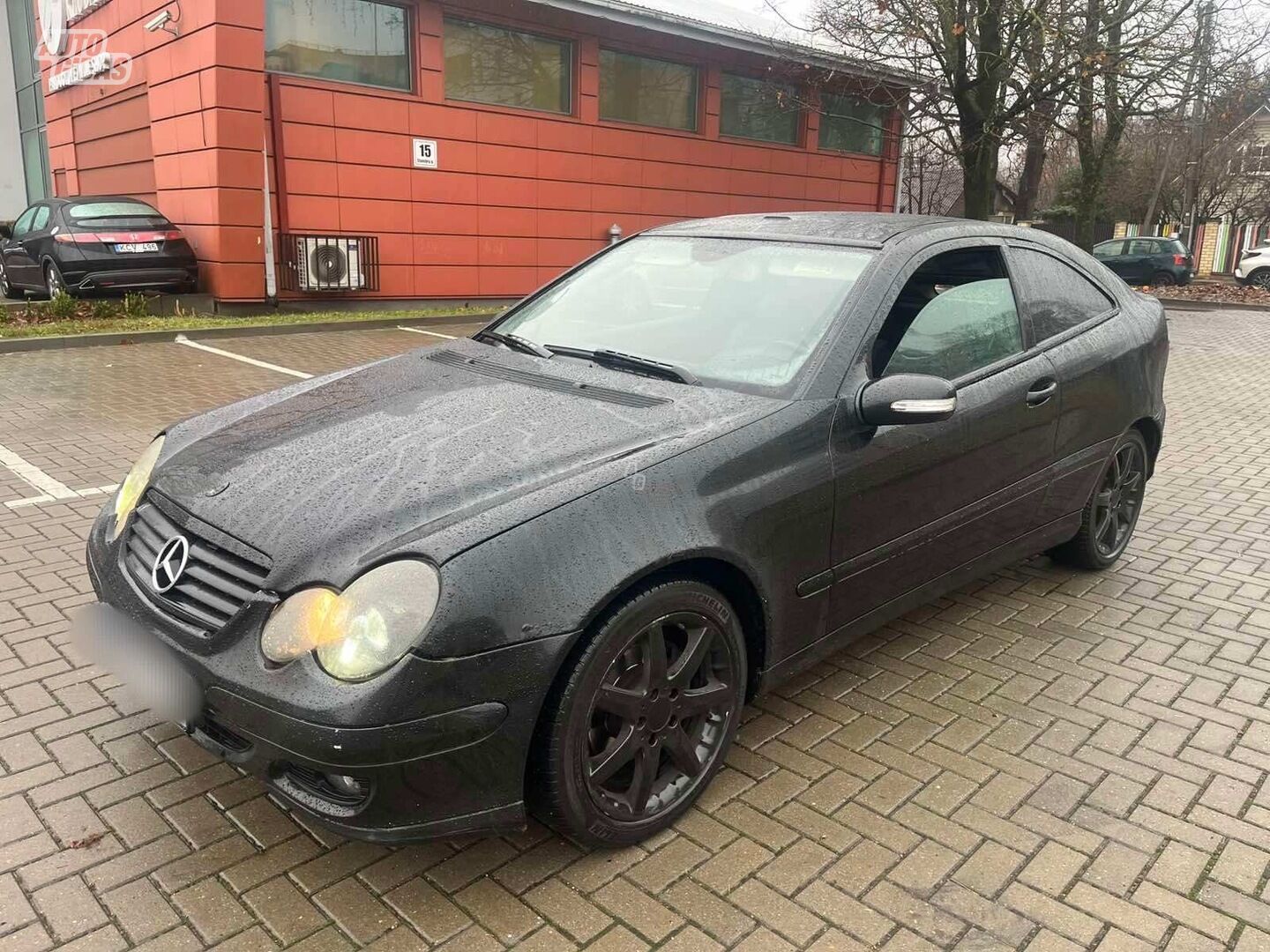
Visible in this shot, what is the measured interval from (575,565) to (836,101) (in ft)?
66.2

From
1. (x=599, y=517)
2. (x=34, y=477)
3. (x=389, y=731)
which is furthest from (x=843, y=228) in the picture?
(x=34, y=477)

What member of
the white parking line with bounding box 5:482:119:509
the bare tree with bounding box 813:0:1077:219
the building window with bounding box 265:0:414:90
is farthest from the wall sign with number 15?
the white parking line with bounding box 5:482:119:509

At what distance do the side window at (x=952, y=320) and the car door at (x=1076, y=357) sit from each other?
155mm

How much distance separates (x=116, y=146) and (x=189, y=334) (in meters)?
7.12

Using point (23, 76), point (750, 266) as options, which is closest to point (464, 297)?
point (750, 266)

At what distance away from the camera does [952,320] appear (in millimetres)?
3557

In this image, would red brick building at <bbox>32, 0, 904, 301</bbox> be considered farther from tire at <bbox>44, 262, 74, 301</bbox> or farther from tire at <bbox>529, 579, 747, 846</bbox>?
tire at <bbox>529, 579, 747, 846</bbox>

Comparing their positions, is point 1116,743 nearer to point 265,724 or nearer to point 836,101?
point 265,724

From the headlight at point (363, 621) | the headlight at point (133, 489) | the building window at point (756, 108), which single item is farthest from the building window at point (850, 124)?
the headlight at point (363, 621)

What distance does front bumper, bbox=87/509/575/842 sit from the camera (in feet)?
6.97

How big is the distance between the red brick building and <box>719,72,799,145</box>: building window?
5 cm

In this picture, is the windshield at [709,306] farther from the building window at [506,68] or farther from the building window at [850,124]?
the building window at [850,124]

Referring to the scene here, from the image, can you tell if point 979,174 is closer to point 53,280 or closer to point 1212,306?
point 1212,306

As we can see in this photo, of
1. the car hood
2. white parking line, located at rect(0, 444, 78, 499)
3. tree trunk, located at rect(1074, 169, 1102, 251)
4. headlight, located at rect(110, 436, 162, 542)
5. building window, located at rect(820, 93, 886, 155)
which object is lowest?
white parking line, located at rect(0, 444, 78, 499)
